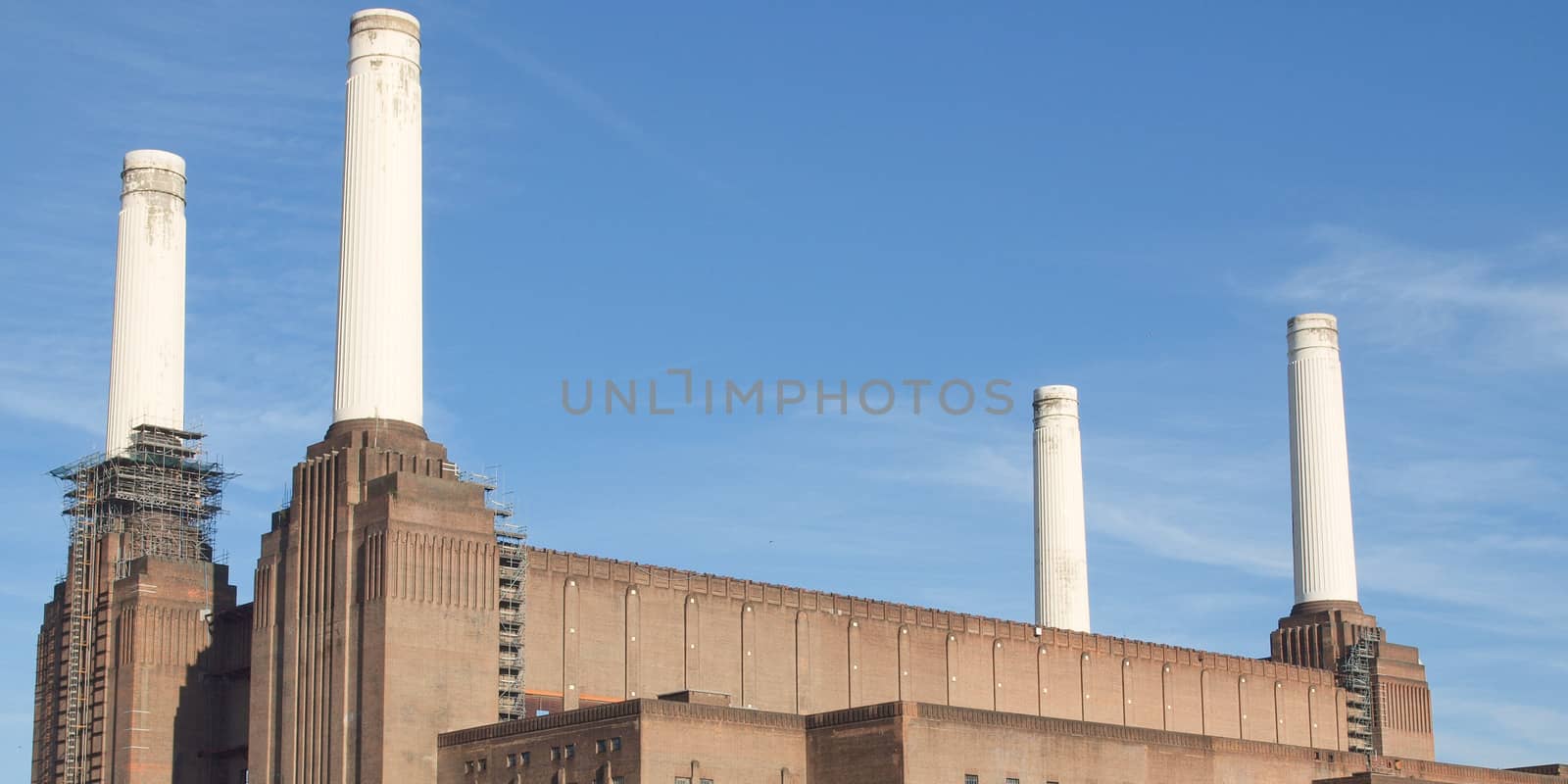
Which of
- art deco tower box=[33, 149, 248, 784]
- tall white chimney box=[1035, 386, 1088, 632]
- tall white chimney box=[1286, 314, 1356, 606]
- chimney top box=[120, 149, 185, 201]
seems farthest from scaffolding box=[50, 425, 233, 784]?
tall white chimney box=[1286, 314, 1356, 606]

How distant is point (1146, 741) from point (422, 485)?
33.3 meters

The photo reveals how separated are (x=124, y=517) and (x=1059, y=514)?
200 feet

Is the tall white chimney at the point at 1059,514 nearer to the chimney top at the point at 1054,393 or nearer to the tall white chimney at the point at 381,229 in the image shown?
A: the chimney top at the point at 1054,393

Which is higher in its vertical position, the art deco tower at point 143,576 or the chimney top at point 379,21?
the chimney top at point 379,21

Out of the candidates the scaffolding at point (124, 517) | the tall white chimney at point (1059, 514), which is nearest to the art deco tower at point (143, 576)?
the scaffolding at point (124, 517)

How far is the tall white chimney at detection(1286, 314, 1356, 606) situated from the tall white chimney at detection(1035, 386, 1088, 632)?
13.8 m

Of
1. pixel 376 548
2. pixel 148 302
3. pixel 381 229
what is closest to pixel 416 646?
pixel 376 548

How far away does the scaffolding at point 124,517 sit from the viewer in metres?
108

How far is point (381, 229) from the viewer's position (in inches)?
3944

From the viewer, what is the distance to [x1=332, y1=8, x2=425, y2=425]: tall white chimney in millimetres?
98938

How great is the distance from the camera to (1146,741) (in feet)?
331

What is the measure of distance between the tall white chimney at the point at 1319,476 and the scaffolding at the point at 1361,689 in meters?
2.68

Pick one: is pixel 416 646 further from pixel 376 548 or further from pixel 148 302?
pixel 148 302

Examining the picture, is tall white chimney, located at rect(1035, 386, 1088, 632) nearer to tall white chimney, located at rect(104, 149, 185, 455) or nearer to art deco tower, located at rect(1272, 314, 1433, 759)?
art deco tower, located at rect(1272, 314, 1433, 759)
